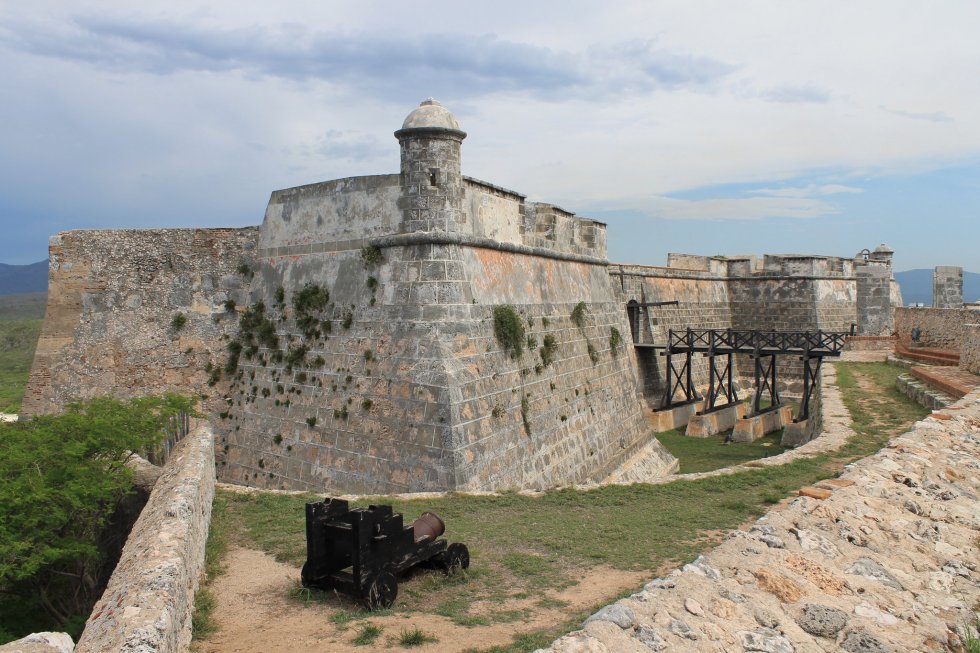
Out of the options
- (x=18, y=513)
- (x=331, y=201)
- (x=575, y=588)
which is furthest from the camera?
(x=331, y=201)

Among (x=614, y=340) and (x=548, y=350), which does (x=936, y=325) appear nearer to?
(x=614, y=340)

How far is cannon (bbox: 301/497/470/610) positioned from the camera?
5.07 metres

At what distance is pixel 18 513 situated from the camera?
680cm

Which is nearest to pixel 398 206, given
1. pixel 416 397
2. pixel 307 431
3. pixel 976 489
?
pixel 416 397

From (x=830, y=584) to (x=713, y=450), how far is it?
47.7 feet

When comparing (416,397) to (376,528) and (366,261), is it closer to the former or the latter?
(366,261)

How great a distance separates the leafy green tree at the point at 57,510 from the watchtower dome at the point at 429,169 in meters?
4.75

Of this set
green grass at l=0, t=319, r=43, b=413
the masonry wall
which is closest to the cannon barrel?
the masonry wall

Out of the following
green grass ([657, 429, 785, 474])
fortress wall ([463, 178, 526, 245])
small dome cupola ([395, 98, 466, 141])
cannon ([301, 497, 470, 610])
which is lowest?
green grass ([657, 429, 785, 474])

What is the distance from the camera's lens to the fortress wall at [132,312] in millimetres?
12219

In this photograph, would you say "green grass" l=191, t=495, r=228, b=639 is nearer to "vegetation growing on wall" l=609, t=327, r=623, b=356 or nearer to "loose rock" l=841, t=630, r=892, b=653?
"loose rock" l=841, t=630, r=892, b=653

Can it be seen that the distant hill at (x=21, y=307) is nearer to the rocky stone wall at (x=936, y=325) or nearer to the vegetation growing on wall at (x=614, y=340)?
the vegetation growing on wall at (x=614, y=340)

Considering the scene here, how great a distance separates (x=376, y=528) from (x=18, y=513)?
4.13 meters

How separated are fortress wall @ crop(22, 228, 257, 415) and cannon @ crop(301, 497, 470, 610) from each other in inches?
308
